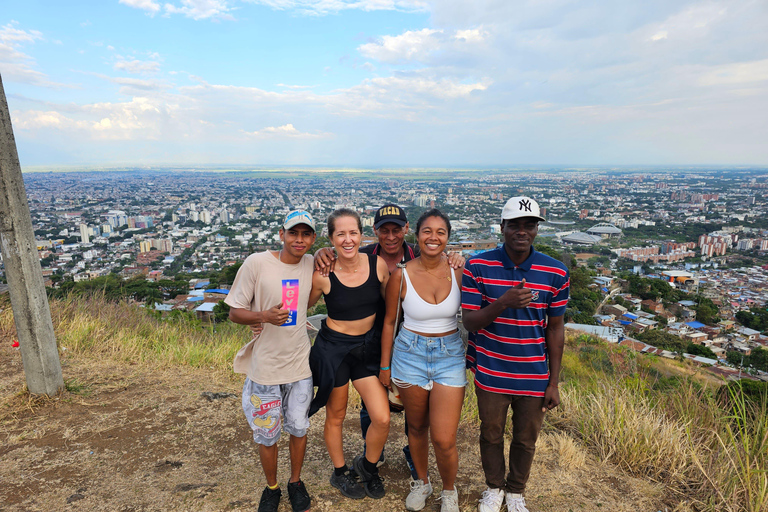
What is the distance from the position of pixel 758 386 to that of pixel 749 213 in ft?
208

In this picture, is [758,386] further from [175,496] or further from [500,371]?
[175,496]

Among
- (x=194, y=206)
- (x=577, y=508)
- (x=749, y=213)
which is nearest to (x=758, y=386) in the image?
(x=577, y=508)

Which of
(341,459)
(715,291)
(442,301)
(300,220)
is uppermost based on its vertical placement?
(300,220)

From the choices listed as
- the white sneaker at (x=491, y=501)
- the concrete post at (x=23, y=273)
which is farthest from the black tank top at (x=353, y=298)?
the concrete post at (x=23, y=273)

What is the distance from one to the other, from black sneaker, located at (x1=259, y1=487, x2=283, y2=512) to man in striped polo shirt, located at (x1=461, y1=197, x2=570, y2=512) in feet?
4.21

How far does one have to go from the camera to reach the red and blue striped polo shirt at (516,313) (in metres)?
2.28

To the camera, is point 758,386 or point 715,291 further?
point 715,291

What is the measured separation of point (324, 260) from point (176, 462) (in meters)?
1.95

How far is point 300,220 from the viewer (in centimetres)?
237

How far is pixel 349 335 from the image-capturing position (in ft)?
8.39

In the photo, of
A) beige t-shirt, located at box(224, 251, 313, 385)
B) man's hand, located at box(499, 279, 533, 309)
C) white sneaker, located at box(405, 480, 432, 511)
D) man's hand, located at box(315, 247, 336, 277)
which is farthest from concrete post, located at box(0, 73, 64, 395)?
man's hand, located at box(499, 279, 533, 309)

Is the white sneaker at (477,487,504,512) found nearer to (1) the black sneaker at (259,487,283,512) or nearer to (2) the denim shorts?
(2) the denim shorts

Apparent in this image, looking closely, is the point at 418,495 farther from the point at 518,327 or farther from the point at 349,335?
the point at 518,327

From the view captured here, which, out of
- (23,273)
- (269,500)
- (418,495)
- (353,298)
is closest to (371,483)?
(418,495)
